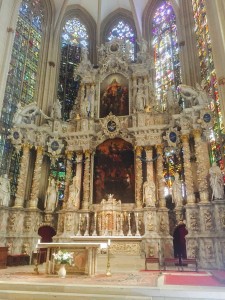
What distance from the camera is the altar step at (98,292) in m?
5.58

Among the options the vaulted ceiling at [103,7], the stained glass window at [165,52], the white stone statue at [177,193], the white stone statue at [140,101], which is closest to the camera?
the white stone statue at [177,193]

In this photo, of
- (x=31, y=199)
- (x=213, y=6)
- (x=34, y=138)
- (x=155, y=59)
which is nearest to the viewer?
(x=213, y=6)

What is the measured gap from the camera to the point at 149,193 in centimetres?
1432

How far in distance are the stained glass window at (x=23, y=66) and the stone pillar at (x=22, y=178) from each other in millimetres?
946

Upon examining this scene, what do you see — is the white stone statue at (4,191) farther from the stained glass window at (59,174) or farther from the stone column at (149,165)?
the stone column at (149,165)

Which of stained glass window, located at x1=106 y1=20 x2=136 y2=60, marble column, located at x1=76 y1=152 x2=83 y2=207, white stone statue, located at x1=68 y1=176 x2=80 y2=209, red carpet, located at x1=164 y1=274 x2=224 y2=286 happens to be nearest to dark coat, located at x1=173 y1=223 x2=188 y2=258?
white stone statue, located at x1=68 y1=176 x2=80 y2=209

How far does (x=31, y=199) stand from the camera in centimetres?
1517

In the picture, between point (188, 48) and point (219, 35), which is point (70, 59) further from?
point (219, 35)

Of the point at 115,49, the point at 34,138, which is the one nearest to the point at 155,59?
the point at 115,49

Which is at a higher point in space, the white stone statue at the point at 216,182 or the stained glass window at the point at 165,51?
the stained glass window at the point at 165,51

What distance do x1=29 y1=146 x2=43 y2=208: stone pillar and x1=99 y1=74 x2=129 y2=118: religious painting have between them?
451 cm

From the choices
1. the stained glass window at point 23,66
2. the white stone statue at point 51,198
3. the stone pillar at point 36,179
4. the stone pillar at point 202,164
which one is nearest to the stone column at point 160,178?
the stone pillar at point 202,164

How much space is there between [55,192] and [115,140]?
184 inches

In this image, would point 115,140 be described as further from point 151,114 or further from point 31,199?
point 31,199
